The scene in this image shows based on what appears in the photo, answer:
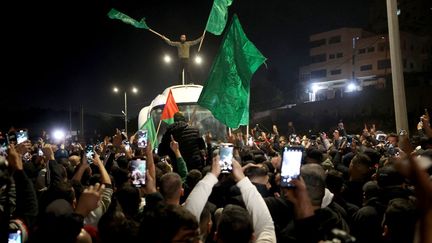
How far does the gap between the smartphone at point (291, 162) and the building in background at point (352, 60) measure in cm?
4714

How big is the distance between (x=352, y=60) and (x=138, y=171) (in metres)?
54.3

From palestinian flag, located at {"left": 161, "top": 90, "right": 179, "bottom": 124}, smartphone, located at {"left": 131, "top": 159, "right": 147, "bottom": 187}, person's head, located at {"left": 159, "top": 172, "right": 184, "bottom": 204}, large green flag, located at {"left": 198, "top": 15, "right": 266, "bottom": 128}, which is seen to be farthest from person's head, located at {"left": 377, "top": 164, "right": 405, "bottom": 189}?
palestinian flag, located at {"left": 161, "top": 90, "right": 179, "bottom": 124}

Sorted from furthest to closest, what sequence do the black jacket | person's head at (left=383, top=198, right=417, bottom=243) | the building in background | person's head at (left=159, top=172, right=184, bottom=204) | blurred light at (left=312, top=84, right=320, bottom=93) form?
Result: blurred light at (left=312, top=84, right=320, bottom=93) → the building in background → the black jacket → person's head at (left=159, top=172, right=184, bottom=204) → person's head at (left=383, top=198, right=417, bottom=243)

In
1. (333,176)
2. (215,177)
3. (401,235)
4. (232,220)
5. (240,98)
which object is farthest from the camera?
(240,98)

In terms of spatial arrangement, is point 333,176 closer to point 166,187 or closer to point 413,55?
point 166,187

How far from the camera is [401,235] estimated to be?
3910 mm

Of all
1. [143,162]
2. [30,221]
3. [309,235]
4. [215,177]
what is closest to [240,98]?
[143,162]

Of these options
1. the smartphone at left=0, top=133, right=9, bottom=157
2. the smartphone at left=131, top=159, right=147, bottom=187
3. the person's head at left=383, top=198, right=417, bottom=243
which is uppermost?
the smartphone at left=0, top=133, right=9, bottom=157

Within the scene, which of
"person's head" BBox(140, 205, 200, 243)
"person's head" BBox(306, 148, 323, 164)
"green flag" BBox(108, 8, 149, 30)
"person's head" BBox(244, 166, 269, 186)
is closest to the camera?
"person's head" BBox(140, 205, 200, 243)

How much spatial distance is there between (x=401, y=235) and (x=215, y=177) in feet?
5.74

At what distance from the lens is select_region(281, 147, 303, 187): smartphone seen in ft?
13.5

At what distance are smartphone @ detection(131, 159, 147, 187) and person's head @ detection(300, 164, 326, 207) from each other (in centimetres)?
205

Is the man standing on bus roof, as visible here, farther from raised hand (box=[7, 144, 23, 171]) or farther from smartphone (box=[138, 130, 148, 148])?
raised hand (box=[7, 144, 23, 171])

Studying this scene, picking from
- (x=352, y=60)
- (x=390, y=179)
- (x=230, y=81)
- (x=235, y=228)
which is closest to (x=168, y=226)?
(x=235, y=228)
